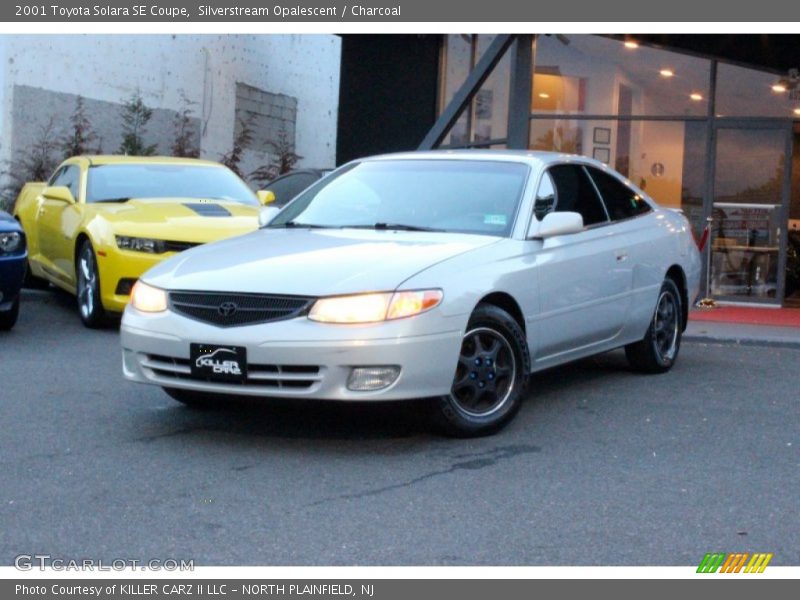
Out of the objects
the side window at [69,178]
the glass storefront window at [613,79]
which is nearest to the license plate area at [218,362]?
the side window at [69,178]

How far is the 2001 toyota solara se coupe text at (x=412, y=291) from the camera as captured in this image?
20.2 ft

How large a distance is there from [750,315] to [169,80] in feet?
34.0

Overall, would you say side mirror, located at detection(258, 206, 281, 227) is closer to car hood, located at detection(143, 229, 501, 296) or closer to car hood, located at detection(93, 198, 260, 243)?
car hood, located at detection(143, 229, 501, 296)

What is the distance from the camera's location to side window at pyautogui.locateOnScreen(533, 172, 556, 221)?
7490mm

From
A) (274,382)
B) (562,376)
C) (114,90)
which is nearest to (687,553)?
(274,382)

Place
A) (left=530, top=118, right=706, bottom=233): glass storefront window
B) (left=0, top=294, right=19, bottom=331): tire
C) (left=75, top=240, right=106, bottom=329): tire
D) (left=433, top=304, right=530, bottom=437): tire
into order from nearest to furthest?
(left=433, top=304, right=530, bottom=437): tire
(left=0, top=294, right=19, bottom=331): tire
(left=75, top=240, right=106, bottom=329): tire
(left=530, top=118, right=706, bottom=233): glass storefront window

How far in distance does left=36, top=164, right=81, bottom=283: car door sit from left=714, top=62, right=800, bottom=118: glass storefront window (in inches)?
291

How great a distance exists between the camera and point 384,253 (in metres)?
6.61

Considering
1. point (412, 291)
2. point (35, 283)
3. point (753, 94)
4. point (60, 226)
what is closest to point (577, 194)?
point (412, 291)

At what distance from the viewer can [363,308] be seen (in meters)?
6.14

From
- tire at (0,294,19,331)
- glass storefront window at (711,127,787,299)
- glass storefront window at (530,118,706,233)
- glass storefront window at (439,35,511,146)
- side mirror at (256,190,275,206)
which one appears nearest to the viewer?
tire at (0,294,19,331)

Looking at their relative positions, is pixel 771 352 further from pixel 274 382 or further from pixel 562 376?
pixel 274 382

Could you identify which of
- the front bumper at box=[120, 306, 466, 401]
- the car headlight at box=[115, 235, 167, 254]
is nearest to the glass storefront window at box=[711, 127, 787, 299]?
the car headlight at box=[115, 235, 167, 254]

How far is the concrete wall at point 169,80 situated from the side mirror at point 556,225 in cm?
1107
